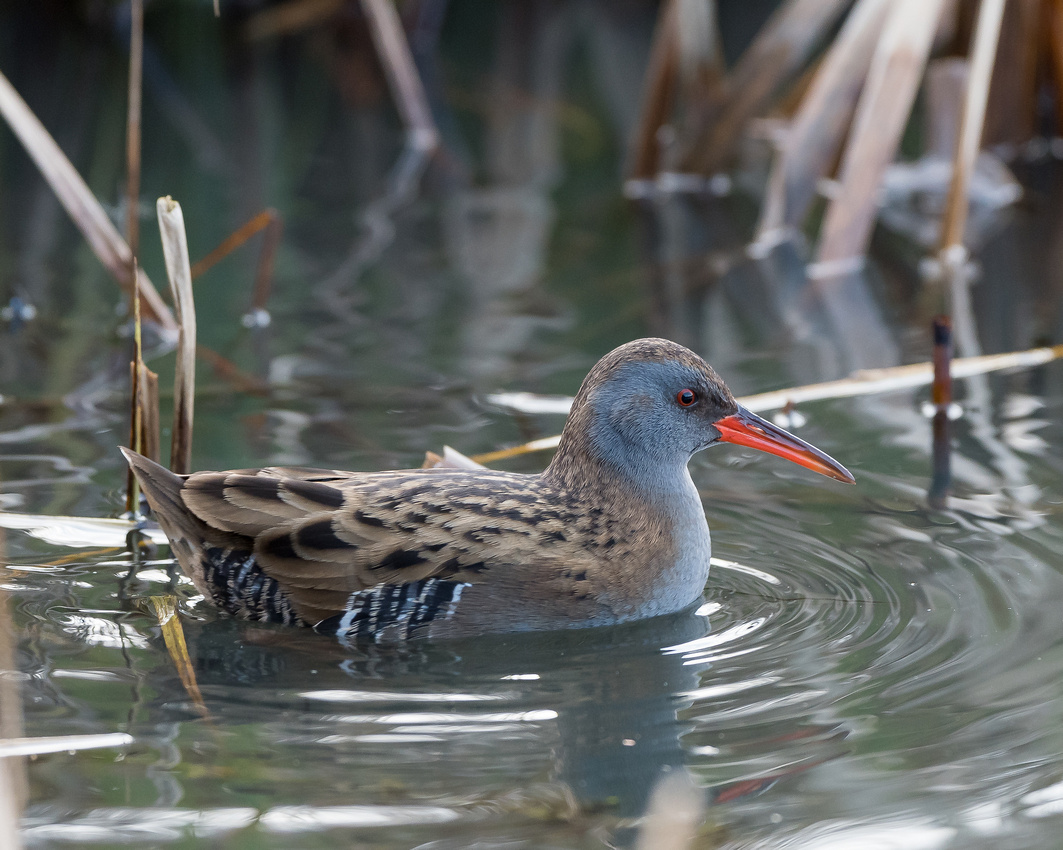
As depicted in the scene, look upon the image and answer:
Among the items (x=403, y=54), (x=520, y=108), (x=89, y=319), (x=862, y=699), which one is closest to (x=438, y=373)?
(x=89, y=319)

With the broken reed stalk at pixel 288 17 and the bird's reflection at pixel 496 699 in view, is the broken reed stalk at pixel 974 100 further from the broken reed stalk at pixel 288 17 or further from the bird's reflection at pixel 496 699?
the broken reed stalk at pixel 288 17

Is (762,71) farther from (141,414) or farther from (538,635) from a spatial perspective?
(538,635)

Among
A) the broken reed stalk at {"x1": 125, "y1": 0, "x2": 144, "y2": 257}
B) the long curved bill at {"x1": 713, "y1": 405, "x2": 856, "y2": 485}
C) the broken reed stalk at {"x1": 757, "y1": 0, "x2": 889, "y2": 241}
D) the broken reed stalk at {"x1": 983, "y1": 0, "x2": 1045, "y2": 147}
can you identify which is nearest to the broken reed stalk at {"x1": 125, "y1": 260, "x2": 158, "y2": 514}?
the broken reed stalk at {"x1": 125, "y1": 0, "x2": 144, "y2": 257}

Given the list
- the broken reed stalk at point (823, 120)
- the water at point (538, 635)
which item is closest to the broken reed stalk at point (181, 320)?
the water at point (538, 635)

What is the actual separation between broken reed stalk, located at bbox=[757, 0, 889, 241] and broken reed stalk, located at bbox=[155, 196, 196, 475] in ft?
13.7

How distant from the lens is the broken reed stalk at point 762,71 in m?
8.33

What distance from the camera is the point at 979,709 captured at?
11.6 ft

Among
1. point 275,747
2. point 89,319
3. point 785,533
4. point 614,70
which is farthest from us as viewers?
point 614,70

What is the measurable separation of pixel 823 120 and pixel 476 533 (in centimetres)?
463

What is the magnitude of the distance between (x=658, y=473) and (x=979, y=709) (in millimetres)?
1205

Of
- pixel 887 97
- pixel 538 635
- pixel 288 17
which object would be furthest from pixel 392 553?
pixel 288 17

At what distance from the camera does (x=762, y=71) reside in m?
8.56

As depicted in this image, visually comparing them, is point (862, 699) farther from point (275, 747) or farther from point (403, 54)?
point (403, 54)

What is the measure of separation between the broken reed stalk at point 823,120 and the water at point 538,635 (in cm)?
33
